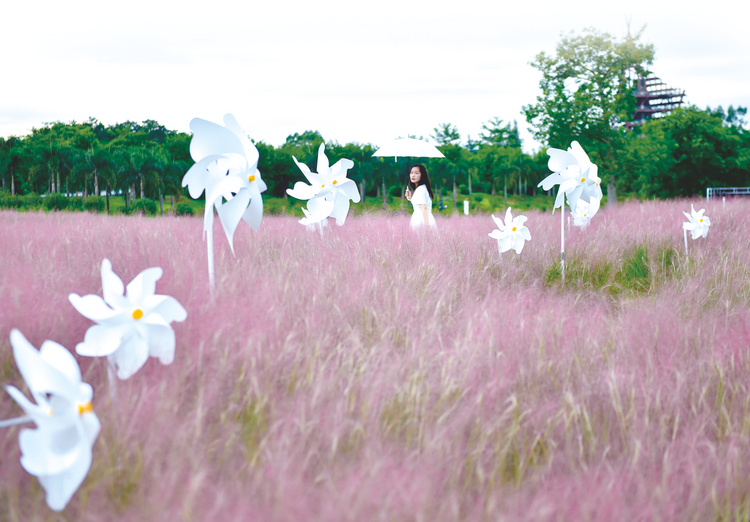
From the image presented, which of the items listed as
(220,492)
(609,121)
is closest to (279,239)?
(220,492)

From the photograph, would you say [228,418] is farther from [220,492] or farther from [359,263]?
[359,263]

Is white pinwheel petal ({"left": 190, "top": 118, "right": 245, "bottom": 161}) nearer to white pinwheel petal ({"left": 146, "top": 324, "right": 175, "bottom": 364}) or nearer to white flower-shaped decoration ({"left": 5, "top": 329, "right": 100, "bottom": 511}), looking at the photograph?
white pinwheel petal ({"left": 146, "top": 324, "right": 175, "bottom": 364})

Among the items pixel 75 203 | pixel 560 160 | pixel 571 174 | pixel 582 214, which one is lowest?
pixel 582 214

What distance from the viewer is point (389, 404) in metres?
2.15

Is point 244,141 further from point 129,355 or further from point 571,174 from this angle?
point 571,174

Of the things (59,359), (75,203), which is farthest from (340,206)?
(75,203)

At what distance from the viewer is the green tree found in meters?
24.2

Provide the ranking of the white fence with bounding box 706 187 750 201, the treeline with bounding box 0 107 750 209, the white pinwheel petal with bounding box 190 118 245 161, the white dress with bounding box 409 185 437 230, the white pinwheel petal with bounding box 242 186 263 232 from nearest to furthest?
the white pinwheel petal with bounding box 190 118 245 161
the white pinwheel petal with bounding box 242 186 263 232
the white dress with bounding box 409 185 437 230
the treeline with bounding box 0 107 750 209
the white fence with bounding box 706 187 750 201

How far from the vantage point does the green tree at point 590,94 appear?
79.3ft

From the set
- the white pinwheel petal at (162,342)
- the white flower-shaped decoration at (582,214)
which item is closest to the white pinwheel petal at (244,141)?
the white pinwheel petal at (162,342)

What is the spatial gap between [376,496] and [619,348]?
185 centimetres

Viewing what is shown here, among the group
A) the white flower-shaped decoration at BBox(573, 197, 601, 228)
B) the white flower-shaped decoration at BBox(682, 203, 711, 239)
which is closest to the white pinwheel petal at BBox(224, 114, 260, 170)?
the white flower-shaped decoration at BBox(573, 197, 601, 228)

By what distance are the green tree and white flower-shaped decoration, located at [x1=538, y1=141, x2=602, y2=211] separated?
20384 millimetres

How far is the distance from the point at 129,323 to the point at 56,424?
24.0 inches
